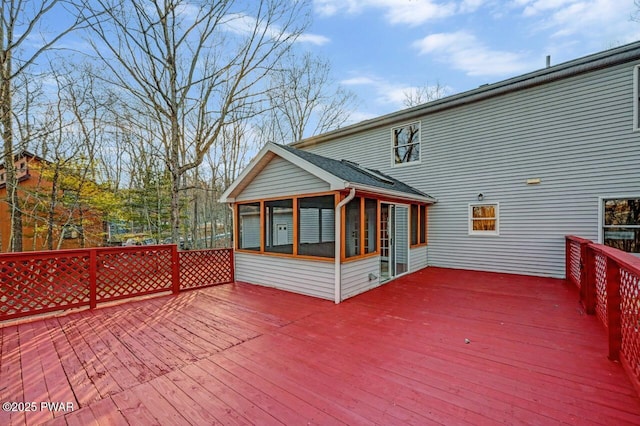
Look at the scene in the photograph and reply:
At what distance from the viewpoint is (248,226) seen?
709 centimetres

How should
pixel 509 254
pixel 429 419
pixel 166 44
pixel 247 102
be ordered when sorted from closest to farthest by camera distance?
pixel 429 419 → pixel 509 254 → pixel 166 44 → pixel 247 102

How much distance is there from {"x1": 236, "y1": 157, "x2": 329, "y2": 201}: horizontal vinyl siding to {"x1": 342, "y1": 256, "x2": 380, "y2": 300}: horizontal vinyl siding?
163 centimetres

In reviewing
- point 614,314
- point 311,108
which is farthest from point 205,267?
point 311,108

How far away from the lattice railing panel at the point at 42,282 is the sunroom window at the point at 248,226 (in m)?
3.03

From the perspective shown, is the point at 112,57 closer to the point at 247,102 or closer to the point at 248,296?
the point at 247,102

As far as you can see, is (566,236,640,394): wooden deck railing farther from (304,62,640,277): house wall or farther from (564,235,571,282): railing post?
(304,62,640,277): house wall

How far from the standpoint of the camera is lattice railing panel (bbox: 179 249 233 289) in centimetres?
607

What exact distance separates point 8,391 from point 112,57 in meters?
9.27

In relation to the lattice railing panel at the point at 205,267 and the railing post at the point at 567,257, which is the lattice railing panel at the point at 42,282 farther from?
the railing post at the point at 567,257

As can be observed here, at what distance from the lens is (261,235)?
251 inches

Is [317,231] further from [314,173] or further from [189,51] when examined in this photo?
[189,51]

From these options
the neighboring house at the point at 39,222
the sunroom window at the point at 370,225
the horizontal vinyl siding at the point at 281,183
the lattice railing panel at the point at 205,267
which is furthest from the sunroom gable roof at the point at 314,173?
the neighboring house at the point at 39,222

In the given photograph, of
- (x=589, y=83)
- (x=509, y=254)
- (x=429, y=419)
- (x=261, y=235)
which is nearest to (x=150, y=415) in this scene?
(x=429, y=419)

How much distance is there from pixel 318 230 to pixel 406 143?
4.17 metres
